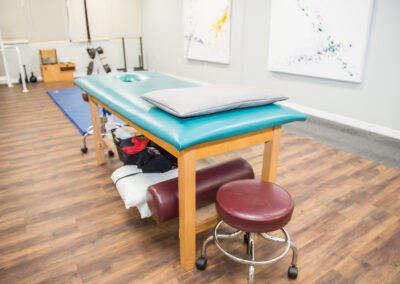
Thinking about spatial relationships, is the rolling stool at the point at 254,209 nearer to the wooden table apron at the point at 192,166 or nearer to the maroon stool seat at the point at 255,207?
the maroon stool seat at the point at 255,207

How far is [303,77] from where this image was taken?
152 inches

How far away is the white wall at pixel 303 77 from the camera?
303 centimetres

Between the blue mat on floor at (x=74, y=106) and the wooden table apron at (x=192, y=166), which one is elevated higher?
the wooden table apron at (x=192, y=166)

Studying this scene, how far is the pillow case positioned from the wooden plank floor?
0.75 m

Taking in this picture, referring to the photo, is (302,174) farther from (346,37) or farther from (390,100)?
(346,37)

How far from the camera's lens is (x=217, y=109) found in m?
1.34

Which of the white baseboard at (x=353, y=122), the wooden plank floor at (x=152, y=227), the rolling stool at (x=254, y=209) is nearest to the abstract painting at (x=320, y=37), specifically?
the white baseboard at (x=353, y=122)

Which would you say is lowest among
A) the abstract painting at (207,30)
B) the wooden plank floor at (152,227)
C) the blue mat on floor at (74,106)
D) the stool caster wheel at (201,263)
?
the wooden plank floor at (152,227)

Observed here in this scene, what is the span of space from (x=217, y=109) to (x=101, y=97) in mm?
860

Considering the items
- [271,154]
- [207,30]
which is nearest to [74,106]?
[207,30]

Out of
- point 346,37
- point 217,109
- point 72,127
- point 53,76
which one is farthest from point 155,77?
point 53,76

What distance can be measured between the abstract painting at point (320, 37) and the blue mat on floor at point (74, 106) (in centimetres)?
227

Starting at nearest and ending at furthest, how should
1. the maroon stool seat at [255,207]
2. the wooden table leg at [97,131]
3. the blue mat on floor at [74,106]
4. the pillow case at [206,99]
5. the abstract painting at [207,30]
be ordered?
the maroon stool seat at [255,207]
the pillow case at [206,99]
the wooden table leg at [97,131]
the blue mat on floor at [74,106]
the abstract painting at [207,30]

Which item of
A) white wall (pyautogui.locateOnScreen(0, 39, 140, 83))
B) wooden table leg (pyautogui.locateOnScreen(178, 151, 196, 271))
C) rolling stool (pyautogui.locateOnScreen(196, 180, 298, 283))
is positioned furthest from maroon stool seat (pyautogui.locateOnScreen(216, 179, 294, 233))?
white wall (pyautogui.locateOnScreen(0, 39, 140, 83))
